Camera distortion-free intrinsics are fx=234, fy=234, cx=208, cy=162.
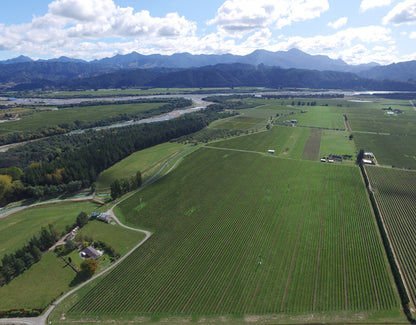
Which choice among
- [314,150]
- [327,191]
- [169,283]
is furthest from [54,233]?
[314,150]

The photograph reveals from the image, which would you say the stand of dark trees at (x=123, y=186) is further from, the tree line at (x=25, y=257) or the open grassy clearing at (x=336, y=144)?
the open grassy clearing at (x=336, y=144)

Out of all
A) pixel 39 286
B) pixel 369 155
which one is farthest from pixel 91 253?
pixel 369 155

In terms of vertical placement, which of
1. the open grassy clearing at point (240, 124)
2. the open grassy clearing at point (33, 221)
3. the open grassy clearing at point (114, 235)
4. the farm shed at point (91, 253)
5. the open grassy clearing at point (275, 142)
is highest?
the open grassy clearing at point (240, 124)

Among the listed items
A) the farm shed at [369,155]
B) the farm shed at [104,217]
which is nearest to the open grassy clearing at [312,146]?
the farm shed at [369,155]

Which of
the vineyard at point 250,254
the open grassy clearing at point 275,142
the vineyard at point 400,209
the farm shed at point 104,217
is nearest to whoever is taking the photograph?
the vineyard at point 250,254

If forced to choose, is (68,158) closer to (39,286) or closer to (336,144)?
(39,286)

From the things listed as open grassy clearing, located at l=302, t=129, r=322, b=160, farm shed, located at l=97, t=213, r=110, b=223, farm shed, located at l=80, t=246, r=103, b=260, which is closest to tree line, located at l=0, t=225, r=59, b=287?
farm shed, located at l=80, t=246, r=103, b=260

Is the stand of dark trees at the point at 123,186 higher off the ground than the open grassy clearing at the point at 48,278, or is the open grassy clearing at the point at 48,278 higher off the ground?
the stand of dark trees at the point at 123,186
